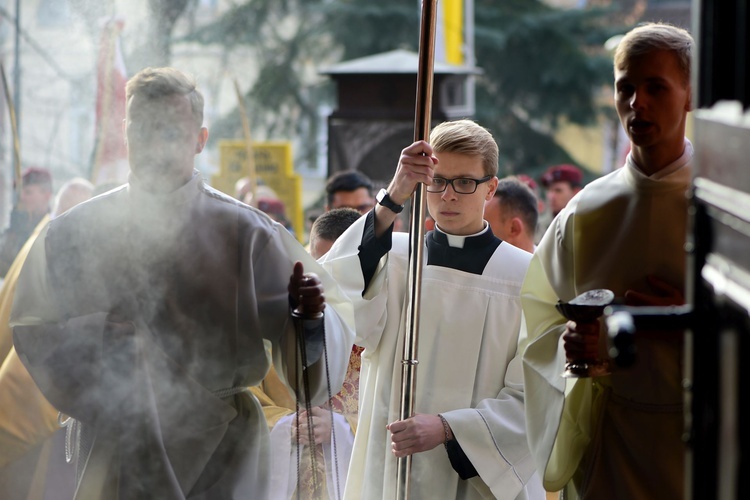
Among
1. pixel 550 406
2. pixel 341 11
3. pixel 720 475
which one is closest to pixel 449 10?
pixel 341 11

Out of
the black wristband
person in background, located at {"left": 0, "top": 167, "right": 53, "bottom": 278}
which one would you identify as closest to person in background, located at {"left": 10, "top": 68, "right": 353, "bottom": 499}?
the black wristband

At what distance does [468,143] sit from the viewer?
10.8ft

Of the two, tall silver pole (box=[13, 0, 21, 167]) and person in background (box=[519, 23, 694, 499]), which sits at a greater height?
tall silver pole (box=[13, 0, 21, 167])

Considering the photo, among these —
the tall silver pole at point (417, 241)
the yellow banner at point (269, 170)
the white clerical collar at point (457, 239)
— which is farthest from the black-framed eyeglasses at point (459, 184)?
the yellow banner at point (269, 170)

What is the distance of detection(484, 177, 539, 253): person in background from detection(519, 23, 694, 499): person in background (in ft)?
6.22

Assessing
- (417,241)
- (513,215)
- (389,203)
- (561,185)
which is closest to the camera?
(417,241)

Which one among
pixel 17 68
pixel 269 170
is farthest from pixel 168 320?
pixel 269 170

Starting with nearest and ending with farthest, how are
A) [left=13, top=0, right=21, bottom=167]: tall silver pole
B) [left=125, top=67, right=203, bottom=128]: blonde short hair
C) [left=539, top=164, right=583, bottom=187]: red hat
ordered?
[left=125, top=67, right=203, bottom=128]: blonde short hair < [left=539, top=164, right=583, bottom=187]: red hat < [left=13, top=0, right=21, bottom=167]: tall silver pole

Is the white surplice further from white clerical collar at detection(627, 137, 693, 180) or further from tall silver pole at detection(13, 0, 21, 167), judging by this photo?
tall silver pole at detection(13, 0, 21, 167)

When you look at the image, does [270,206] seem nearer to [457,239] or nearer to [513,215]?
[513,215]

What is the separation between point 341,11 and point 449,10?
7346 mm

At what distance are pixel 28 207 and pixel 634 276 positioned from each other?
5.17 meters

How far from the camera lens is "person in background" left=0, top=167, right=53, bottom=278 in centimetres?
682

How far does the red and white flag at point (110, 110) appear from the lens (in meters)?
6.34
